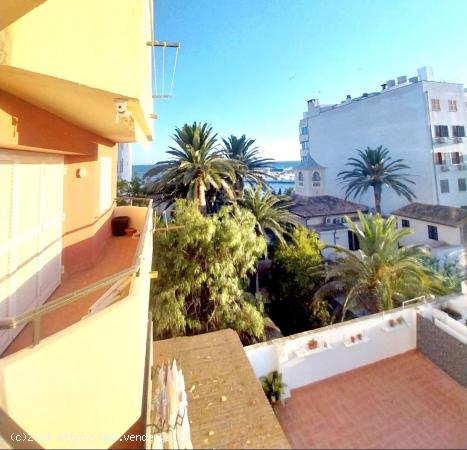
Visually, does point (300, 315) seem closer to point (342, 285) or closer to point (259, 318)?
point (342, 285)

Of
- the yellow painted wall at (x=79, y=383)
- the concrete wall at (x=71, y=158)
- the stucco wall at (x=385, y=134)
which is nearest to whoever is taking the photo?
the yellow painted wall at (x=79, y=383)

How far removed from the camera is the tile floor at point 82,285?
172 inches

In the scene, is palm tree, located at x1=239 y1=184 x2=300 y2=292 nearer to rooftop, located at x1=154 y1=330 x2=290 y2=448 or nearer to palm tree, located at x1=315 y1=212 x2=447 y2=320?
palm tree, located at x1=315 y1=212 x2=447 y2=320

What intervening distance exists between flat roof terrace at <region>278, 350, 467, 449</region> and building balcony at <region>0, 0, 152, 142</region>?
8.38m

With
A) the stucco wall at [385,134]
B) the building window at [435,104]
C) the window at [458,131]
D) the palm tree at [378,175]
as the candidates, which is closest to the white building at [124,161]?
the stucco wall at [385,134]

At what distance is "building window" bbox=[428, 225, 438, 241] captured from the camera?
26.8m

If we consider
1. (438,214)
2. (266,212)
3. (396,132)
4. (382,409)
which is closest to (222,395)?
(382,409)

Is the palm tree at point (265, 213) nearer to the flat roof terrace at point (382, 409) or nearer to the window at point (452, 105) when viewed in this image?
the flat roof terrace at point (382, 409)

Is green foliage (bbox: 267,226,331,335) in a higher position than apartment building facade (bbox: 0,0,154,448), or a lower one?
lower

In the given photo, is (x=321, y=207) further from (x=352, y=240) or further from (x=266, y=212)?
(x=266, y=212)

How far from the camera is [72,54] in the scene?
11.5 feet

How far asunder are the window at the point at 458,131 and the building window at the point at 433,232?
653 inches

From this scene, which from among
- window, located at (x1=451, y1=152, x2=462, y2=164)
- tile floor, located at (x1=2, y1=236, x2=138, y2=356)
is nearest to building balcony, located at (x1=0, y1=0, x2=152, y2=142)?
tile floor, located at (x1=2, y1=236, x2=138, y2=356)

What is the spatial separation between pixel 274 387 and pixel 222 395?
3983mm
